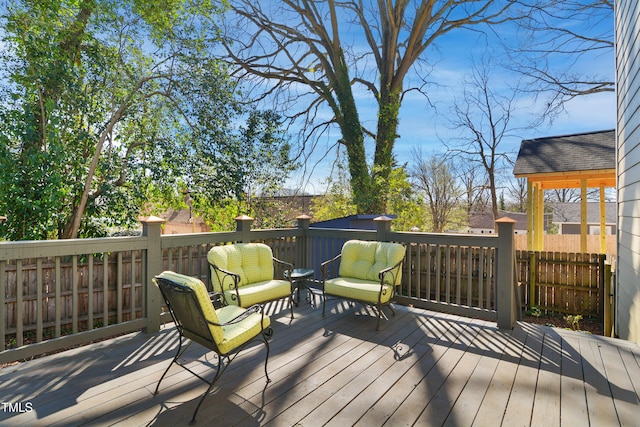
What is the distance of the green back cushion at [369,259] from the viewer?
4043 millimetres

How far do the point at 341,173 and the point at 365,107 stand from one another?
9.04 feet

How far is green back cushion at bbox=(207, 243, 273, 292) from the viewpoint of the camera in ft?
12.1

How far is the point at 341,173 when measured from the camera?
13.0 metres

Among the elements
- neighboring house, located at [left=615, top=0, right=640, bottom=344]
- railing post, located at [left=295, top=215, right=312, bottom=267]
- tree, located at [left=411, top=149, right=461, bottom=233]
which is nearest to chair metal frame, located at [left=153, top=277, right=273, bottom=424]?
railing post, located at [left=295, top=215, right=312, bottom=267]

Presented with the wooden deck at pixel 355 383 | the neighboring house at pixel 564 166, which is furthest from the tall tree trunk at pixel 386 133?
the wooden deck at pixel 355 383

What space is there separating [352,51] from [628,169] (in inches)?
412

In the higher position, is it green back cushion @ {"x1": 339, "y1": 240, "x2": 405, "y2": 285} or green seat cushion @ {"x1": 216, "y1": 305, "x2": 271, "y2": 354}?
green back cushion @ {"x1": 339, "y1": 240, "x2": 405, "y2": 285}

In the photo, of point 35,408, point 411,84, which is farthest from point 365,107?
point 35,408

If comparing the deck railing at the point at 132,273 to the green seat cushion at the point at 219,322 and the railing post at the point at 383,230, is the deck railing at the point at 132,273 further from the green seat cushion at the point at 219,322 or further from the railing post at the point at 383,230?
the green seat cushion at the point at 219,322

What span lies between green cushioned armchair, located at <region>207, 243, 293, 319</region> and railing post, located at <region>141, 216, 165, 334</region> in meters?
0.54

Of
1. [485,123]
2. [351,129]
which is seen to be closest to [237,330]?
[351,129]

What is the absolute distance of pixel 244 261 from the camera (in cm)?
396

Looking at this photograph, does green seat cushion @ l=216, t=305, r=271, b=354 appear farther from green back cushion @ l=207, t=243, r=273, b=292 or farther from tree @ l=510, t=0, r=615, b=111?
tree @ l=510, t=0, r=615, b=111

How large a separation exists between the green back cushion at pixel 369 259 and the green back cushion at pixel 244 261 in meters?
1.06
